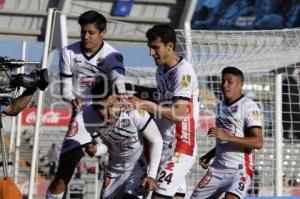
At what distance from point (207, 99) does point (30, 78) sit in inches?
309

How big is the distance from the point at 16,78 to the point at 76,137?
5.92 feet

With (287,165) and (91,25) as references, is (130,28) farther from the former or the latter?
(91,25)

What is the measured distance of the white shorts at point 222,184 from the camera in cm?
943

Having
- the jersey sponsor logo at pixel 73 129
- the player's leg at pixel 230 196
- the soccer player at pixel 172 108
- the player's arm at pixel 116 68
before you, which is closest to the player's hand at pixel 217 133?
the soccer player at pixel 172 108

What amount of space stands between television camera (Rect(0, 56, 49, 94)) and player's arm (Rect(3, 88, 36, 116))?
72 millimetres

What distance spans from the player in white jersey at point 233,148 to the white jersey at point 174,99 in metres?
0.90

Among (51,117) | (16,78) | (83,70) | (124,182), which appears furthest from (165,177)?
(51,117)

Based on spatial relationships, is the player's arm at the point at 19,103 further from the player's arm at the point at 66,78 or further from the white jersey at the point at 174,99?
the white jersey at the point at 174,99

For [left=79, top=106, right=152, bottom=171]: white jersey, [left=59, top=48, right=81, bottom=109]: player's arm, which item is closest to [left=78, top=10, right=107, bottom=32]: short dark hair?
[left=59, top=48, right=81, bottom=109]: player's arm

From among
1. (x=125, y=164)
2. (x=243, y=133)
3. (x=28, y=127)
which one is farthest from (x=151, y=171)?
(x=28, y=127)

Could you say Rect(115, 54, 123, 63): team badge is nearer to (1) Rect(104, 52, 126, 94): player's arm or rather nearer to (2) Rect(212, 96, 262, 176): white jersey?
(1) Rect(104, 52, 126, 94): player's arm

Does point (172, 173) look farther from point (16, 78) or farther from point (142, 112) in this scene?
point (16, 78)

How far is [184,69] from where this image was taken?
816cm

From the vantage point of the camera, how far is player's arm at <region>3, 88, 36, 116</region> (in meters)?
7.05
